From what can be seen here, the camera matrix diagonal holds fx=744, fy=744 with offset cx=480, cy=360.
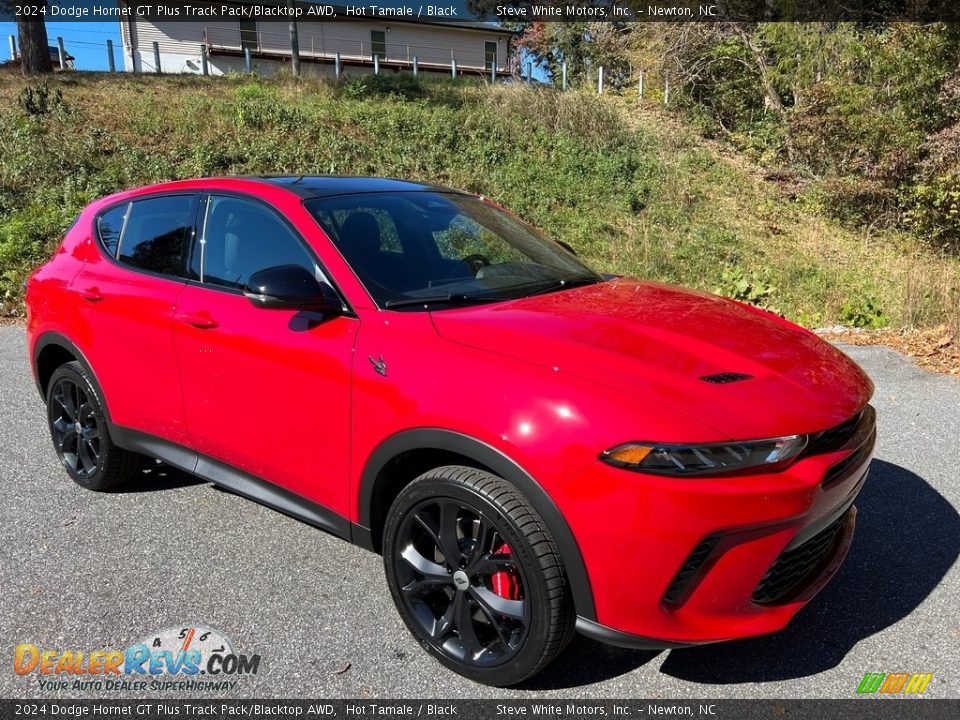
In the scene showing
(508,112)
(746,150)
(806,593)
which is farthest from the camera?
(746,150)

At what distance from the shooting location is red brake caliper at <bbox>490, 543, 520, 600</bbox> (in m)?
2.42

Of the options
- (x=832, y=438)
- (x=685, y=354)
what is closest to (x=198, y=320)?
(x=685, y=354)

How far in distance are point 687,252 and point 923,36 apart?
653cm

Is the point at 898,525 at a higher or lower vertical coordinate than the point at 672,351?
lower

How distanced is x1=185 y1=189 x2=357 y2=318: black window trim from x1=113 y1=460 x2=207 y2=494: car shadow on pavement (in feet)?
4.31

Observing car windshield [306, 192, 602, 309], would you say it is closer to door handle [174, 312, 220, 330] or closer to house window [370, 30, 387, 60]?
door handle [174, 312, 220, 330]

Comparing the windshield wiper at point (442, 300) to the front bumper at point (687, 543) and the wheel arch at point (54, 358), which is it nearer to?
the front bumper at point (687, 543)

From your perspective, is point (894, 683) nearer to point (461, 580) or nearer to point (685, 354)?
point (685, 354)

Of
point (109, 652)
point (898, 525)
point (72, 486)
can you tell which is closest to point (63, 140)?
point (72, 486)

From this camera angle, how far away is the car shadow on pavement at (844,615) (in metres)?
2.62

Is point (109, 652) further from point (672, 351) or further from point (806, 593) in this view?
point (806, 593)

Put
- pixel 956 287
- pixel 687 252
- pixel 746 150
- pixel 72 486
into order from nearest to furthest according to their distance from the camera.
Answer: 1. pixel 72 486
2. pixel 956 287
3. pixel 687 252
4. pixel 746 150

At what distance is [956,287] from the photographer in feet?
26.0

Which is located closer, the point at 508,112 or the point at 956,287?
the point at 956,287
